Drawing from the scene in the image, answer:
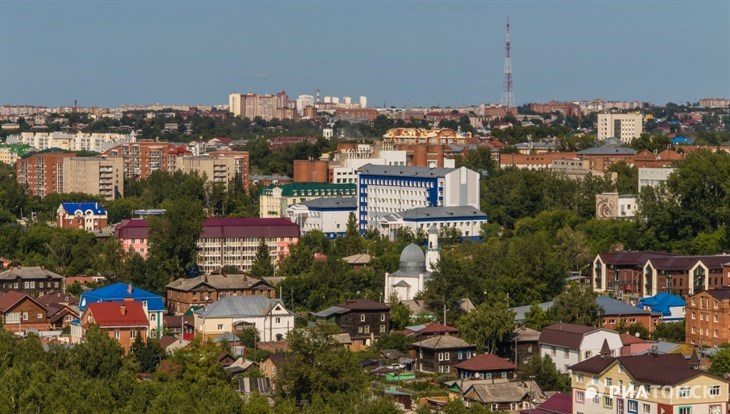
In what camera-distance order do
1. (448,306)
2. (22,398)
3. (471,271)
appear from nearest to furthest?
1. (22,398)
2. (448,306)
3. (471,271)

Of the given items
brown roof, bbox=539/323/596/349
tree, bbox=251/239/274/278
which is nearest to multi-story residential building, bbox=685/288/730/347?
brown roof, bbox=539/323/596/349

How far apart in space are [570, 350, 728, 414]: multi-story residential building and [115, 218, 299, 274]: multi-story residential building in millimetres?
17498

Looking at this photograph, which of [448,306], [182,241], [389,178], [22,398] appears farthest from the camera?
[389,178]

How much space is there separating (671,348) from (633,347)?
661 mm

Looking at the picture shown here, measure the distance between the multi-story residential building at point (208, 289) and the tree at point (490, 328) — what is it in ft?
22.1

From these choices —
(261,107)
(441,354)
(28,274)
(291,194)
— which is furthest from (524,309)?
(261,107)

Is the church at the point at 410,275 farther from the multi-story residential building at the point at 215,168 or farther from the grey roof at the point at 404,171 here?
the multi-story residential building at the point at 215,168

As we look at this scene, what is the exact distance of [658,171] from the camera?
143 ft

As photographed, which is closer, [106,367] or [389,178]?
[106,367]

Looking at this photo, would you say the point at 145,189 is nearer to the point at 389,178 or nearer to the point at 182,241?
the point at 389,178

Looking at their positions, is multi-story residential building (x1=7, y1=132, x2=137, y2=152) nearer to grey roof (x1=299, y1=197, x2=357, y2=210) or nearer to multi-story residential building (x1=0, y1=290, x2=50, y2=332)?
grey roof (x1=299, y1=197, x2=357, y2=210)

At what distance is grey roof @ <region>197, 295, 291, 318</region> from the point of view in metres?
27.5

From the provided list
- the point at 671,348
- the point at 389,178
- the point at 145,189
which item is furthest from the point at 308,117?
the point at 671,348

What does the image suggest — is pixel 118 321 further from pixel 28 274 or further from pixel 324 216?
pixel 324 216
